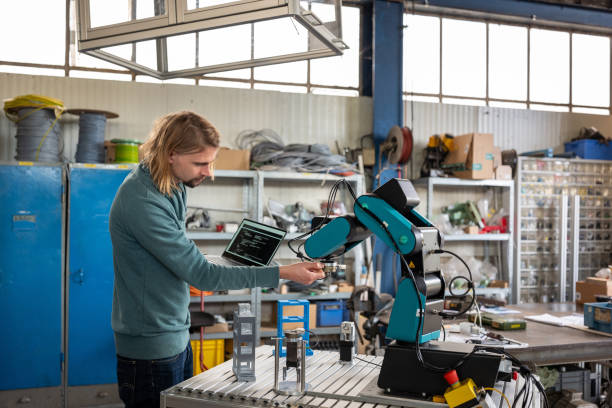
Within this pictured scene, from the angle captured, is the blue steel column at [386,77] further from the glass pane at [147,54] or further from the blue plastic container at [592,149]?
the glass pane at [147,54]

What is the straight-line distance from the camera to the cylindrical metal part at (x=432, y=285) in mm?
1573

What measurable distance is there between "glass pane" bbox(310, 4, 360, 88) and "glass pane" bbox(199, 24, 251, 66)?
11.3 feet

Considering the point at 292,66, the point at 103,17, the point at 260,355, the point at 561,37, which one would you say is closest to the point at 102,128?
the point at 292,66

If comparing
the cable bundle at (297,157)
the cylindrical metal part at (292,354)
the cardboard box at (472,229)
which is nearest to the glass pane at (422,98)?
the cable bundle at (297,157)

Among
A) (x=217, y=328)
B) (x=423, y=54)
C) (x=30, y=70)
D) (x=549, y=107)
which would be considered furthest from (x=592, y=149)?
(x=30, y=70)

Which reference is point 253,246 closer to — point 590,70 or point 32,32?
point 32,32

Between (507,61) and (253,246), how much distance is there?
5.13 meters

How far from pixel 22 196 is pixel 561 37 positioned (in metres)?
5.82

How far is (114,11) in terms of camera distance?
5.70 feet

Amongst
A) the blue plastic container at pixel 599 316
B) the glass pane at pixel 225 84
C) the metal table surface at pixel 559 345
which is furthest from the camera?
the glass pane at pixel 225 84

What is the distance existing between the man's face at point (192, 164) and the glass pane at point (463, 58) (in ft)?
15.1

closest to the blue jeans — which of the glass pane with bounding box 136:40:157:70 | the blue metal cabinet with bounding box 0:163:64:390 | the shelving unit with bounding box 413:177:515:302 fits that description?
the glass pane with bounding box 136:40:157:70

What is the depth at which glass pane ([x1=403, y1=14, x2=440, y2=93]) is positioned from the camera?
18.1ft

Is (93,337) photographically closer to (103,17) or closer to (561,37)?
(103,17)
